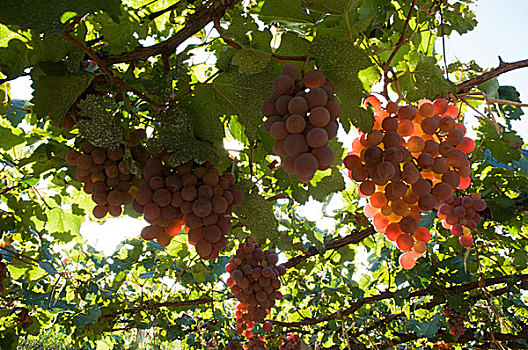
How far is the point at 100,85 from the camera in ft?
3.58

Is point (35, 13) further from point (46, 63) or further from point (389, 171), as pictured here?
point (389, 171)

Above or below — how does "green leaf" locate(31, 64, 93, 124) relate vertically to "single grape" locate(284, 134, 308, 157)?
above

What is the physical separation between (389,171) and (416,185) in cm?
14

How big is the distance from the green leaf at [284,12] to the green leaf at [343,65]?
0.60ft

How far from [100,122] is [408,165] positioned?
2.84 ft

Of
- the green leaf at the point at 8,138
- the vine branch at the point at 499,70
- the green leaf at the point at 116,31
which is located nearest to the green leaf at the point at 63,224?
the green leaf at the point at 8,138

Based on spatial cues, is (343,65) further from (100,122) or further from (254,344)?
(254,344)

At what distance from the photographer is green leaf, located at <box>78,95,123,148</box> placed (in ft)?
3.20

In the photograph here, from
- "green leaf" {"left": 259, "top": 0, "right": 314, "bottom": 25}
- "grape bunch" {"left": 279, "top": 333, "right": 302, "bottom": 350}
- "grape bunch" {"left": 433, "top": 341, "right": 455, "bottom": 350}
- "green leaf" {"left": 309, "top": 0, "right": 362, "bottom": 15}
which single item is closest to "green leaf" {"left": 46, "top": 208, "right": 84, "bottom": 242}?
"green leaf" {"left": 259, "top": 0, "right": 314, "bottom": 25}

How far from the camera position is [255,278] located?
2.24 m

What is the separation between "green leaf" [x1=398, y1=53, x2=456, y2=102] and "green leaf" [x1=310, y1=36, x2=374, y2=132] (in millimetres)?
363

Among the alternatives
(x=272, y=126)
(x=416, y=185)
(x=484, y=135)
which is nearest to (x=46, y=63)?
(x=272, y=126)

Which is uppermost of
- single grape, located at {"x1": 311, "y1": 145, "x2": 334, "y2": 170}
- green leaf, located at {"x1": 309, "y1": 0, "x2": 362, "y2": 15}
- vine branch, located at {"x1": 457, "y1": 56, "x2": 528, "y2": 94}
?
vine branch, located at {"x1": 457, "y1": 56, "x2": 528, "y2": 94}

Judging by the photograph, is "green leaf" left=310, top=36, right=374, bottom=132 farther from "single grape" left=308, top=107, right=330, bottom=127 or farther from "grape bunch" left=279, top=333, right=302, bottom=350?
"grape bunch" left=279, top=333, right=302, bottom=350
